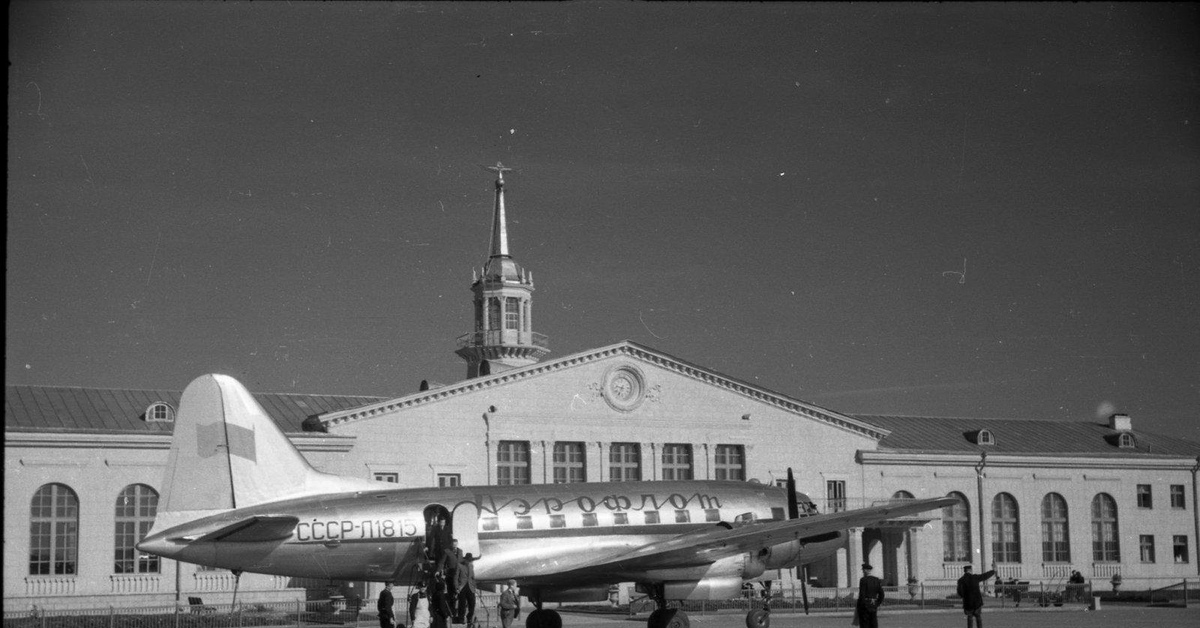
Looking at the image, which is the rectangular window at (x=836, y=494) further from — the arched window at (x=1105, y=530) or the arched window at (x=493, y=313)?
the arched window at (x=493, y=313)

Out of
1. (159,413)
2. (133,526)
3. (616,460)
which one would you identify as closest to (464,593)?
(133,526)

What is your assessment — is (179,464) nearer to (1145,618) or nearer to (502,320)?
(1145,618)

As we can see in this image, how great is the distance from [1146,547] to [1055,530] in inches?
276

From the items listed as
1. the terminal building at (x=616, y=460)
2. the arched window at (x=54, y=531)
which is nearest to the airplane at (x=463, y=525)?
the terminal building at (x=616, y=460)

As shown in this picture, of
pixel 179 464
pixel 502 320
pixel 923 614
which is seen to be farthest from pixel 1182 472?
pixel 179 464

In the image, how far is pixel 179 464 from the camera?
30969 millimetres

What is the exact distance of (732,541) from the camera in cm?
3181

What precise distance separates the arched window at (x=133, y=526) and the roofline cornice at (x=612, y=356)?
9.08 metres

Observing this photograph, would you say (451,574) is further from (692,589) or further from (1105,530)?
(1105,530)

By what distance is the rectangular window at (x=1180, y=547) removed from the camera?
81875mm

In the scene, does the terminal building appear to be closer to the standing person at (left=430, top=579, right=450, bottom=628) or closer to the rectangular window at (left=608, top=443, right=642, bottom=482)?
the rectangular window at (left=608, top=443, right=642, bottom=482)

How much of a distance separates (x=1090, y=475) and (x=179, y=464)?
6428cm

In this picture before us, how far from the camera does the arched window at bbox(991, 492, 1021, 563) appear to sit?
77.0 meters

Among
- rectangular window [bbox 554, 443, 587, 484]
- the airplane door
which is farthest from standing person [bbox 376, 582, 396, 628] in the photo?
rectangular window [bbox 554, 443, 587, 484]
